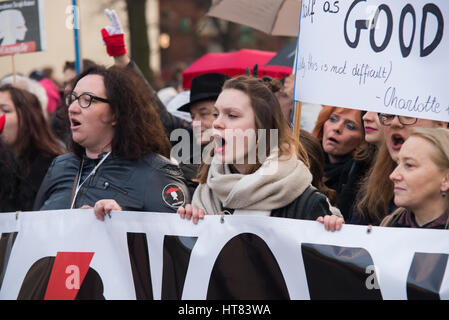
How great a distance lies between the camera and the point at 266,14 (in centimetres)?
614

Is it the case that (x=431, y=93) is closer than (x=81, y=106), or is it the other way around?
(x=431, y=93)

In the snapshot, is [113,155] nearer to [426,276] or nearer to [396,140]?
[396,140]

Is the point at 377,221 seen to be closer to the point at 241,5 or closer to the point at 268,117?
the point at 268,117

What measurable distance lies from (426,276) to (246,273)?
0.77 metres

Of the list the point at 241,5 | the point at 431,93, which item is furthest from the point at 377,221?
the point at 241,5

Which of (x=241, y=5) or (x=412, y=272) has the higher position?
(x=241, y=5)

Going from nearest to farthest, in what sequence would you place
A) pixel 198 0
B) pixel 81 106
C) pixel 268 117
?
pixel 268 117 < pixel 81 106 < pixel 198 0

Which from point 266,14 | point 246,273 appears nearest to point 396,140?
point 246,273

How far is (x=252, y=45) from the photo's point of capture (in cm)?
3241

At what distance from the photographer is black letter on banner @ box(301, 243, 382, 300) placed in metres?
2.93

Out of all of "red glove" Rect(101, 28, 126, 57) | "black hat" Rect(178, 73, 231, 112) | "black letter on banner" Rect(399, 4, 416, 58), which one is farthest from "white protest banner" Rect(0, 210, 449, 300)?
"red glove" Rect(101, 28, 126, 57)

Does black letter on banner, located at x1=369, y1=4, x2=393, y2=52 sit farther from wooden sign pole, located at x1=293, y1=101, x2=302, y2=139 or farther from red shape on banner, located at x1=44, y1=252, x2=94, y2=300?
red shape on banner, located at x1=44, y1=252, x2=94, y2=300

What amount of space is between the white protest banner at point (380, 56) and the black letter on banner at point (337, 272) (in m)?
0.78

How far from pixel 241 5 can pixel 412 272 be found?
3.65 meters
